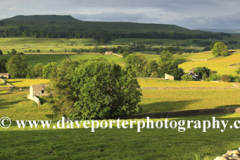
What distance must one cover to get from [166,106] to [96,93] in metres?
21.7

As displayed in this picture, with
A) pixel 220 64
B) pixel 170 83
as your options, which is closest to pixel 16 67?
pixel 170 83

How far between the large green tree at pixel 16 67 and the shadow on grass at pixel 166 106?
288 ft

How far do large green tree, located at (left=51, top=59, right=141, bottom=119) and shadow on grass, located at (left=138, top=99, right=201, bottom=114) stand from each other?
11.1 m

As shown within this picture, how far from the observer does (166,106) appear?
5369 cm

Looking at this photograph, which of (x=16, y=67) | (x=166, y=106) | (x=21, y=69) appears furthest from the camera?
(x=21, y=69)

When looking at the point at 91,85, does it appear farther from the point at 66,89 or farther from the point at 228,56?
the point at 228,56

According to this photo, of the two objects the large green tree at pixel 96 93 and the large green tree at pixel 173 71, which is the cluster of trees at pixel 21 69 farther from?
the large green tree at pixel 96 93

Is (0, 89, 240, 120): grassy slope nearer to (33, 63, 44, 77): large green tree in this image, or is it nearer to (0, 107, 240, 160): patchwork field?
(0, 107, 240, 160): patchwork field

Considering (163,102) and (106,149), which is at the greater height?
(106,149)

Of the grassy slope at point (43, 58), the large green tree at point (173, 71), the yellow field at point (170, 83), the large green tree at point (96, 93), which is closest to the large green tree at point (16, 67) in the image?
the grassy slope at point (43, 58)

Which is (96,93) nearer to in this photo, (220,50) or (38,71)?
(38,71)

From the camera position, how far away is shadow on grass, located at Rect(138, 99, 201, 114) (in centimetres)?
5054

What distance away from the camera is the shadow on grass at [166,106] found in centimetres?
5054

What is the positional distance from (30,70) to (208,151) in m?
123
